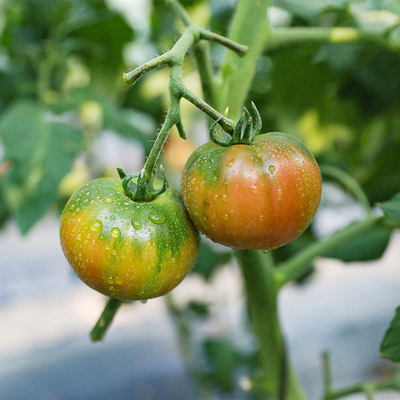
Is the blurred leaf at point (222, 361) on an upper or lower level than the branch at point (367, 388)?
lower

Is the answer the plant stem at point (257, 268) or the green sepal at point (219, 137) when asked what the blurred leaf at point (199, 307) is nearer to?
the plant stem at point (257, 268)

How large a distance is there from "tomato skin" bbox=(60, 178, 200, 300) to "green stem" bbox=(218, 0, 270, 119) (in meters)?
0.12

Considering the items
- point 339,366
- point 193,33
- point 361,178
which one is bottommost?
point 339,366

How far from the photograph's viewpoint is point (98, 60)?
0.85 metres

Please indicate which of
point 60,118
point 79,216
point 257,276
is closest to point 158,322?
point 60,118

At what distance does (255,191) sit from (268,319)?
0.23 m

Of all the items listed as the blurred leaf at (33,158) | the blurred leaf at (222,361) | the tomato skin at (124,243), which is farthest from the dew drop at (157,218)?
the blurred leaf at (222,361)

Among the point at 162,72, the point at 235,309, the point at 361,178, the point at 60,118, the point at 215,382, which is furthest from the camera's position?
the point at 235,309

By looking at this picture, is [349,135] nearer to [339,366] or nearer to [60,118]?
[60,118]

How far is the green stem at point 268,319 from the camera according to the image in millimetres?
433

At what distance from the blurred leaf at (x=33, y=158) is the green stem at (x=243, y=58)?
0.25m

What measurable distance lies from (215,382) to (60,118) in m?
0.90

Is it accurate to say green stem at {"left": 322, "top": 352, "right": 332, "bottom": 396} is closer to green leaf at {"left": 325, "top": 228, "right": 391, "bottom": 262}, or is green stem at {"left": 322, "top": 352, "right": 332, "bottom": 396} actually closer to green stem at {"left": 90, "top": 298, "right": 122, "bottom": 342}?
green leaf at {"left": 325, "top": 228, "right": 391, "bottom": 262}

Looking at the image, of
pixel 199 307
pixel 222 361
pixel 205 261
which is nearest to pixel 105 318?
pixel 205 261
